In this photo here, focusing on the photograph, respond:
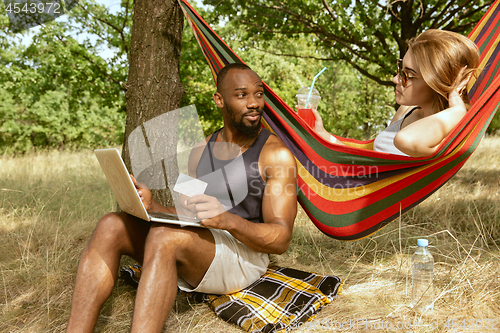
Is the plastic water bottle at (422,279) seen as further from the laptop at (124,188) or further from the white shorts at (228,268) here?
the laptop at (124,188)

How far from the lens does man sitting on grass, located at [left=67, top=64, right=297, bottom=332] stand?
142cm

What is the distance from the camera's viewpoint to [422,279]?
201 centimetres

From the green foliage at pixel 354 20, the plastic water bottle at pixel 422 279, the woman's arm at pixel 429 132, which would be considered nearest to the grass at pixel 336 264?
the plastic water bottle at pixel 422 279

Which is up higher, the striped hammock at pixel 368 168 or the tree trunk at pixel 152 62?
the tree trunk at pixel 152 62

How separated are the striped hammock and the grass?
0.36 meters

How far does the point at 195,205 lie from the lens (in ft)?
4.63

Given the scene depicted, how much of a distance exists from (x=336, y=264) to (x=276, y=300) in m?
0.84

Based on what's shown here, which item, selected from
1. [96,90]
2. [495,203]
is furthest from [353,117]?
[495,203]

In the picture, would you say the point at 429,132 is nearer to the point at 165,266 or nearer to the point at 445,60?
the point at 445,60

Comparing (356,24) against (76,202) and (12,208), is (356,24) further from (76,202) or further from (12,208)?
(12,208)

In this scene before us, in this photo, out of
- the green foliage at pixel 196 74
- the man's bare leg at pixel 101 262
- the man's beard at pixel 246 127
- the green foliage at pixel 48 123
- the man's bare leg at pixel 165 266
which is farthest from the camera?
the green foliage at pixel 48 123

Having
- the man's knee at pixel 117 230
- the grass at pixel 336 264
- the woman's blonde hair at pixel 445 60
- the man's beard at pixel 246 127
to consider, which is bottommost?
the grass at pixel 336 264

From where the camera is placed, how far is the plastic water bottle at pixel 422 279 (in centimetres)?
177

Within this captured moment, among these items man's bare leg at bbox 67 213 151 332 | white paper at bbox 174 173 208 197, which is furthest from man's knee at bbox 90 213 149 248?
white paper at bbox 174 173 208 197
